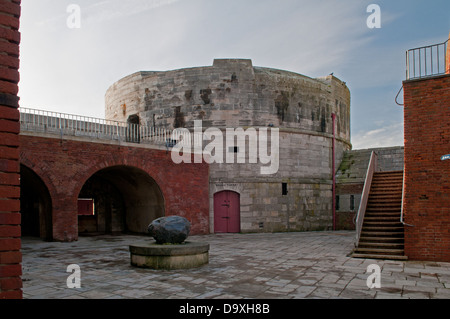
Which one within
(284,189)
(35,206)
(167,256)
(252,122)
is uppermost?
(252,122)

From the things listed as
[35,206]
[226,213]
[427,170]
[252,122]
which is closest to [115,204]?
[35,206]

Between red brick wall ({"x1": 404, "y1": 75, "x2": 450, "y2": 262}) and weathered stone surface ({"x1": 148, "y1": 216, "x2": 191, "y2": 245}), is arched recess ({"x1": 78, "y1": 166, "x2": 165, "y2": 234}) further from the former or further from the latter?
red brick wall ({"x1": 404, "y1": 75, "x2": 450, "y2": 262})

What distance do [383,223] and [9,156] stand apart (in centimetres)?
1088

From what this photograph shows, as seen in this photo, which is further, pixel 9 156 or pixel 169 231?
pixel 169 231

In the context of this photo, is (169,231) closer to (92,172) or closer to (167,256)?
(167,256)

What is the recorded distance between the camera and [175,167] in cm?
1700

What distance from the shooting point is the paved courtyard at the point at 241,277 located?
6.54 metres

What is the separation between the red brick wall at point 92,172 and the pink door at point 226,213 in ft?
2.20

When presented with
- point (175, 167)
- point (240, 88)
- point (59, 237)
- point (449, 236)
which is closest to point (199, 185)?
point (175, 167)

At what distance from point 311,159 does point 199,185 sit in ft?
21.5

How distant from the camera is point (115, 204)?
63.7ft

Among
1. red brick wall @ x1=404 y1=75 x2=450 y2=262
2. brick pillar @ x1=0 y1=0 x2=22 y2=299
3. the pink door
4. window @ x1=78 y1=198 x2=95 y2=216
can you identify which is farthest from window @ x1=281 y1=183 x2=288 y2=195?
brick pillar @ x1=0 y1=0 x2=22 y2=299

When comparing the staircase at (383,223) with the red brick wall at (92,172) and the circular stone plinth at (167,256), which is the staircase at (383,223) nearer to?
the circular stone plinth at (167,256)

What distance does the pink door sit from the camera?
60.6 ft
